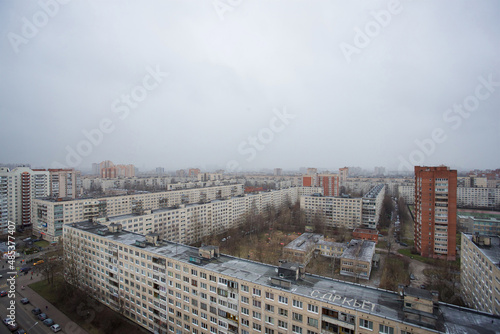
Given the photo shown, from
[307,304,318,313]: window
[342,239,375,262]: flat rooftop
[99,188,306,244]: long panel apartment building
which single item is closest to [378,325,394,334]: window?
[307,304,318,313]: window

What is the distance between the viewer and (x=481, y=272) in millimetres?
10648

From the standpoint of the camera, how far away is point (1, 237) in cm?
2266

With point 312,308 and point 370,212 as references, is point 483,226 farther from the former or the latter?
point 312,308

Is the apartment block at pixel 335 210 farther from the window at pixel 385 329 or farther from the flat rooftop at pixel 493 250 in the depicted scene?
the window at pixel 385 329

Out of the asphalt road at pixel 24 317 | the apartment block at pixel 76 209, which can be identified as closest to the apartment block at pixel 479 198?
the apartment block at pixel 76 209

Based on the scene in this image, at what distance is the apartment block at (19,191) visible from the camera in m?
25.4

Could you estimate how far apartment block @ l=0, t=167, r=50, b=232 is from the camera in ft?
83.4

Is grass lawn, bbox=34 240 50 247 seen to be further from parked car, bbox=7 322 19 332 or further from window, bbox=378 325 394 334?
window, bbox=378 325 394 334

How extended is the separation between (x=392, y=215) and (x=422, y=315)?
110 ft

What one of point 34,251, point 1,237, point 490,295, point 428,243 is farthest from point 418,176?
point 1,237

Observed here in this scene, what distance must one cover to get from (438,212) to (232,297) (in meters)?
18.1

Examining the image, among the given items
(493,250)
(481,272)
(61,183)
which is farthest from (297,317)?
(61,183)

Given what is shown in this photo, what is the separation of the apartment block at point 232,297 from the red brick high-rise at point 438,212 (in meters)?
14.6

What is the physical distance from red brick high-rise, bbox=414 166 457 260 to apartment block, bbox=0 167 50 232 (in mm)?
38204
